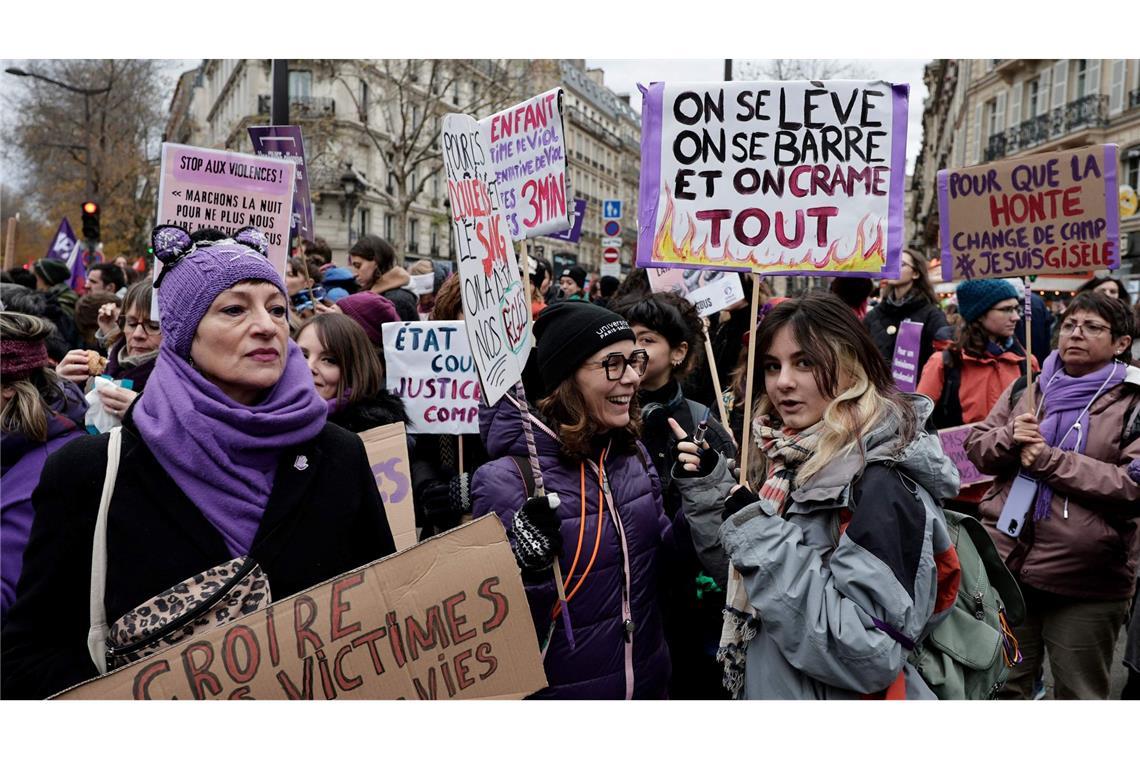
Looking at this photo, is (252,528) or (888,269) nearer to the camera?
(252,528)

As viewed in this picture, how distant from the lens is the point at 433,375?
13.9 feet

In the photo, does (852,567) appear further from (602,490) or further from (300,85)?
(300,85)

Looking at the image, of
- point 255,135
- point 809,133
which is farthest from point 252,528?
point 255,135

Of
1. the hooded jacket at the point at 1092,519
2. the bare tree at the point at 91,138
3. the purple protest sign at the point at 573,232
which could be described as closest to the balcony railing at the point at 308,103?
the bare tree at the point at 91,138

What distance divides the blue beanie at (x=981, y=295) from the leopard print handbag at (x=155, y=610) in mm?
4491

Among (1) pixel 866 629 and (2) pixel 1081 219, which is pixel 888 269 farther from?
(2) pixel 1081 219

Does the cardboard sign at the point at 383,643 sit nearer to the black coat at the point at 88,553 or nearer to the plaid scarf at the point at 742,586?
the black coat at the point at 88,553

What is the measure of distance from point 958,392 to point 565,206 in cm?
284

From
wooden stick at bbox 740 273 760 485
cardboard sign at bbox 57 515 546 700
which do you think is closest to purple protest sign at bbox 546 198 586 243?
wooden stick at bbox 740 273 760 485

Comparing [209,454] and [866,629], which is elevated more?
[209,454]

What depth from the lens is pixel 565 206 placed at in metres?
3.68

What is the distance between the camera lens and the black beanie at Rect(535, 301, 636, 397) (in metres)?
2.84

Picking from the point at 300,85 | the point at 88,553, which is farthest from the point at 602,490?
the point at 300,85

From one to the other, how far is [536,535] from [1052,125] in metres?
34.1
